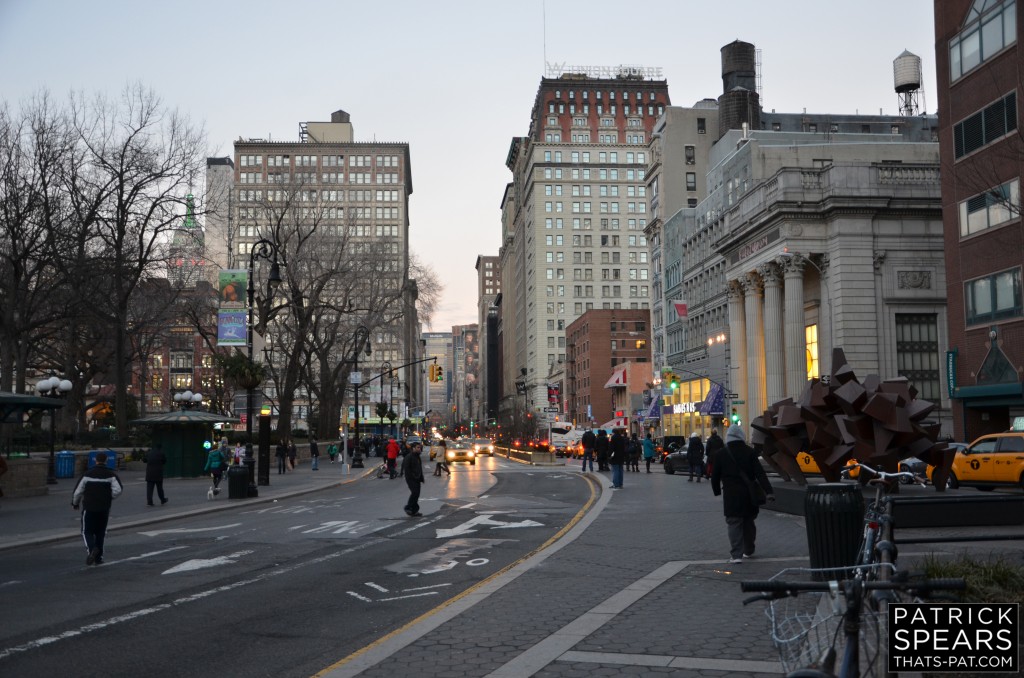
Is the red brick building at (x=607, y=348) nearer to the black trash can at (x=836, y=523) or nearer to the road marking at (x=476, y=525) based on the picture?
the road marking at (x=476, y=525)

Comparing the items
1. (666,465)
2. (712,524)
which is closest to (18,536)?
(712,524)

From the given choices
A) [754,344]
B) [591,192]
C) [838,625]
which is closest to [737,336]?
[754,344]

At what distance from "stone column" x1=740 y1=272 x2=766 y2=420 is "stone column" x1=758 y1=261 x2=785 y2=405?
1.29m

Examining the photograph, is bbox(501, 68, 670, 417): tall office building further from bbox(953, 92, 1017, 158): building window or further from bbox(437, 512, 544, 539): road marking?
bbox(437, 512, 544, 539): road marking

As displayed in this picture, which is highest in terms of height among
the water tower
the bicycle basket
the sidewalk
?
the water tower

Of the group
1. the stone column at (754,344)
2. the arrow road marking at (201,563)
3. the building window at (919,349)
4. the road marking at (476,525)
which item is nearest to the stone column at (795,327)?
the stone column at (754,344)

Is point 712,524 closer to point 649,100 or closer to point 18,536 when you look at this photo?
point 18,536

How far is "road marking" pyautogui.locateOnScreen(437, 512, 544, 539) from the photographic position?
18453 mm

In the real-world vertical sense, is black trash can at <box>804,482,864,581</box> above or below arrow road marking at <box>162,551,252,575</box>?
above

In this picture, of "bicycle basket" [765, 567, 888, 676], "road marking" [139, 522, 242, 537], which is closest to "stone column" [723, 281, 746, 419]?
"road marking" [139, 522, 242, 537]

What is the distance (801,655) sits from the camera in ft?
12.3

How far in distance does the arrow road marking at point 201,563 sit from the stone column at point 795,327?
44368 mm

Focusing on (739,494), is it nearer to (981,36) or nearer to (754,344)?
(981,36)

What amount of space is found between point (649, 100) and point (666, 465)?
11598 centimetres
